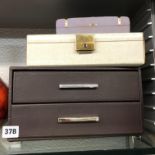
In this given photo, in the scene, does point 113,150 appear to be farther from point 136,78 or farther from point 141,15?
point 141,15

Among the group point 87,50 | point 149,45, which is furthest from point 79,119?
point 149,45

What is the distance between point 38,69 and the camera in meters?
0.69

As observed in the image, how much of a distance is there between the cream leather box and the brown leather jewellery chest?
0.8 inches

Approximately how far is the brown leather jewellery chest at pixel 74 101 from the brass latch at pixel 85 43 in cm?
5

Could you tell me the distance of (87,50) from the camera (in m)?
0.70

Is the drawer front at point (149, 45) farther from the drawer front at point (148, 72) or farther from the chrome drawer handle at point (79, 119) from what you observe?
the chrome drawer handle at point (79, 119)

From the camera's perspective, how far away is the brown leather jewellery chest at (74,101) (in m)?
0.67

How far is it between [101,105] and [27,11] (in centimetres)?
37

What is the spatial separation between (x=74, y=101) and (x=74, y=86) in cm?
4

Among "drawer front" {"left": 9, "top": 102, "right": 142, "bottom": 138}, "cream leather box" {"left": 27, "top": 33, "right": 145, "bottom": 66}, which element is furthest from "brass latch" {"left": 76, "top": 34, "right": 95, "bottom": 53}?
"drawer front" {"left": 9, "top": 102, "right": 142, "bottom": 138}

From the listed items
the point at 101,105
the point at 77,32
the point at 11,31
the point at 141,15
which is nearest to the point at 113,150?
the point at 101,105

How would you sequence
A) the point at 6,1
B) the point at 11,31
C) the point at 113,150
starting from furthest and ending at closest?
the point at 11,31, the point at 6,1, the point at 113,150

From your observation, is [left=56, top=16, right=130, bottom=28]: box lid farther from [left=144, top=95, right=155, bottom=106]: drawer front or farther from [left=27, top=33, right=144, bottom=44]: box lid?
[left=144, top=95, right=155, bottom=106]: drawer front

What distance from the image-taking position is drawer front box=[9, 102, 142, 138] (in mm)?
669
